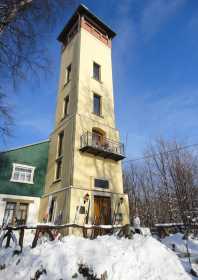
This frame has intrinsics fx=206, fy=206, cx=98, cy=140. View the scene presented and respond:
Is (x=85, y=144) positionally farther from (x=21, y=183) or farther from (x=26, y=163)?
(x=21, y=183)

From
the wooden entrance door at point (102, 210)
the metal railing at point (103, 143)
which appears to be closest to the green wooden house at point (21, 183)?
the metal railing at point (103, 143)


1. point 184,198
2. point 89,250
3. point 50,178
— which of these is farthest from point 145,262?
point 184,198

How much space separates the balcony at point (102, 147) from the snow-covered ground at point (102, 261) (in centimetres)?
845

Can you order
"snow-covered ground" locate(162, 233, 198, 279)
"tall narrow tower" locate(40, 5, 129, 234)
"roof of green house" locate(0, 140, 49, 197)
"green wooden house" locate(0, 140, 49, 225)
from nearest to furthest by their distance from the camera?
"snow-covered ground" locate(162, 233, 198, 279), "tall narrow tower" locate(40, 5, 129, 234), "green wooden house" locate(0, 140, 49, 225), "roof of green house" locate(0, 140, 49, 197)

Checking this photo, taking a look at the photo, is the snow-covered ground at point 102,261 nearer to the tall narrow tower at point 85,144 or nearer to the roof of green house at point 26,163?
the tall narrow tower at point 85,144

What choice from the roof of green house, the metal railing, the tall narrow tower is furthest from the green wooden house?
the metal railing

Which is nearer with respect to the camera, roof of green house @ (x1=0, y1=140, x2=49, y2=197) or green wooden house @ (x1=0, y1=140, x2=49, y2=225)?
green wooden house @ (x1=0, y1=140, x2=49, y2=225)

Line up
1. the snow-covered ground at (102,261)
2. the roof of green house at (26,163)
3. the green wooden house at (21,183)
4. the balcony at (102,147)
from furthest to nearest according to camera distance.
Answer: the roof of green house at (26,163), the balcony at (102,147), the green wooden house at (21,183), the snow-covered ground at (102,261)

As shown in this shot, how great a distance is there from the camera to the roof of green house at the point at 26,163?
52.9ft

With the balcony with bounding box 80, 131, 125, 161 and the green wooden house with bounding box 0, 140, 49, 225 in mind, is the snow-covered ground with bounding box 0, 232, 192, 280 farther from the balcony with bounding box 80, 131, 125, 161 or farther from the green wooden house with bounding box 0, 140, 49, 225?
the balcony with bounding box 80, 131, 125, 161

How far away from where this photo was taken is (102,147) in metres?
16.7

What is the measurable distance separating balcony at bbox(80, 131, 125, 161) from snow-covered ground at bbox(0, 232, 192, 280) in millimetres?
8452

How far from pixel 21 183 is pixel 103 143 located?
24.5ft

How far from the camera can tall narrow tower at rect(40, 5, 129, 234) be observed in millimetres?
14554
